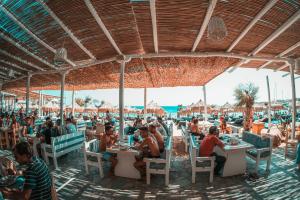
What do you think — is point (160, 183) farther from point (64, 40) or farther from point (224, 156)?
point (64, 40)

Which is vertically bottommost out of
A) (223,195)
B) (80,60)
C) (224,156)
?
(223,195)

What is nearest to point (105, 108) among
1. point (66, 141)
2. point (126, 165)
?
point (66, 141)

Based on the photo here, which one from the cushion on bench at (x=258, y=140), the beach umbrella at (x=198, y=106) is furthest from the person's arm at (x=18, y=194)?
the beach umbrella at (x=198, y=106)

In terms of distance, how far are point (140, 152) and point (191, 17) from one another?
11.1 feet

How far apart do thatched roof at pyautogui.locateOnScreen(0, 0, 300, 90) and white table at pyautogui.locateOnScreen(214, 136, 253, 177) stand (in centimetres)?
294

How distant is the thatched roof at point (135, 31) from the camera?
4.60 m

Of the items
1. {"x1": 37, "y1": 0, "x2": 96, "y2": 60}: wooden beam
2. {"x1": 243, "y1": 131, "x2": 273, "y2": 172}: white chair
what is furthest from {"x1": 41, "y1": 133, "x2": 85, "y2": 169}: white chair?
{"x1": 243, "y1": 131, "x2": 273, "y2": 172}: white chair

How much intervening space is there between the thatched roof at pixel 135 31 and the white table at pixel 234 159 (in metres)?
2.94

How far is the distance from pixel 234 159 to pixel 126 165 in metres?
2.54

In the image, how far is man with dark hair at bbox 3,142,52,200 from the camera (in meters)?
2.06

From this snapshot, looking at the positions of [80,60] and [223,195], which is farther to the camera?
[80,60]

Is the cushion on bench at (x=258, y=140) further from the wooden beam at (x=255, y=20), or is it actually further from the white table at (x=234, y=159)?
the wooden beam at (x=255, y=20)

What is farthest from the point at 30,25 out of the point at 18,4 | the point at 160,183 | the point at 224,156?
the point at 224,156

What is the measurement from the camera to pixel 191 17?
5031mm
